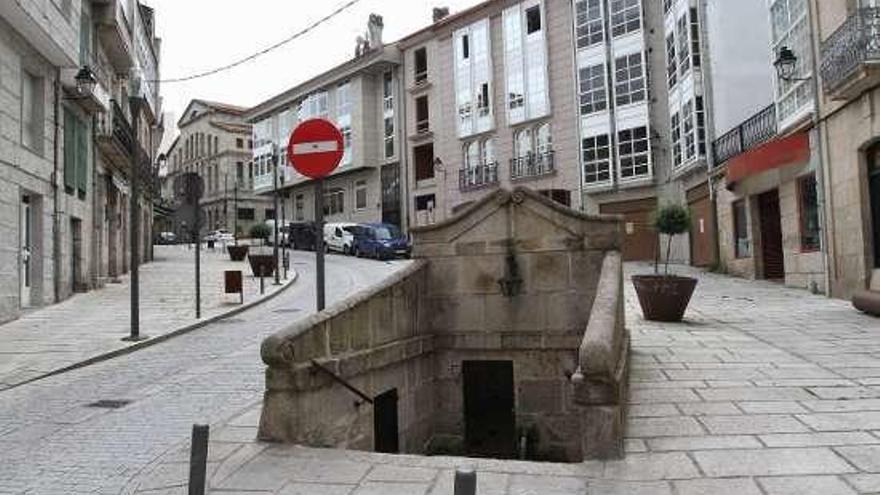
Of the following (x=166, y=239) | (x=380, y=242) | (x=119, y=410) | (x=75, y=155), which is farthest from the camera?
(x=166, y=239)

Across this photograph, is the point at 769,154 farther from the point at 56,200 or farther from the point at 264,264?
the point at 56,200

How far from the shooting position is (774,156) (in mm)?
17375

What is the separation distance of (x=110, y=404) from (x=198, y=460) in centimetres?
467

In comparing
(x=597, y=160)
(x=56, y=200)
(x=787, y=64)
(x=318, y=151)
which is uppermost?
(x=597, y=160)

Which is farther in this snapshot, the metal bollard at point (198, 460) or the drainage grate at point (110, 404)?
the drainage grate at point (110, 404)

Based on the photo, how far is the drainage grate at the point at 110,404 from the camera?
301 inches

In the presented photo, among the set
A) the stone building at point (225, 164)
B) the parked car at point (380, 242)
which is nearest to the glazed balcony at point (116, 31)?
the parked car at point (380, 242)

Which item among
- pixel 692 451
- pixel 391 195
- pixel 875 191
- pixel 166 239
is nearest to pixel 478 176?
pixel 391 195

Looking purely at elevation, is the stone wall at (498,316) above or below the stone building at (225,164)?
below

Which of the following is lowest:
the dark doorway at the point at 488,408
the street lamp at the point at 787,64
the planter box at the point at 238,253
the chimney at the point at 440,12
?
the dark doorway at the point at 488,408

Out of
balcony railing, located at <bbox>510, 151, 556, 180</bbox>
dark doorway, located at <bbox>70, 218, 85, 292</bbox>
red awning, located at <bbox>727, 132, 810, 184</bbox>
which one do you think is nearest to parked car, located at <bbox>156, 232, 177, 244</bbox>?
balcony railing, located at <bbox>510, 151, 556, 180</bbox>

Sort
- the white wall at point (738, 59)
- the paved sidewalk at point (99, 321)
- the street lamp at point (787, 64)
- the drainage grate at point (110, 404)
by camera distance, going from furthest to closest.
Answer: the white wall at point (738, 59)
the street lamp at point (787, 64)
the paved sidewalk at point (99, 321)
the drainage grate at point (110, 404)

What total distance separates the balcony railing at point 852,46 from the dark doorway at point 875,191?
1467 millimetres

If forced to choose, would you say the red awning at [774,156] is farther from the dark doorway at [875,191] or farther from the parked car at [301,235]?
the parked car at [301,235]
